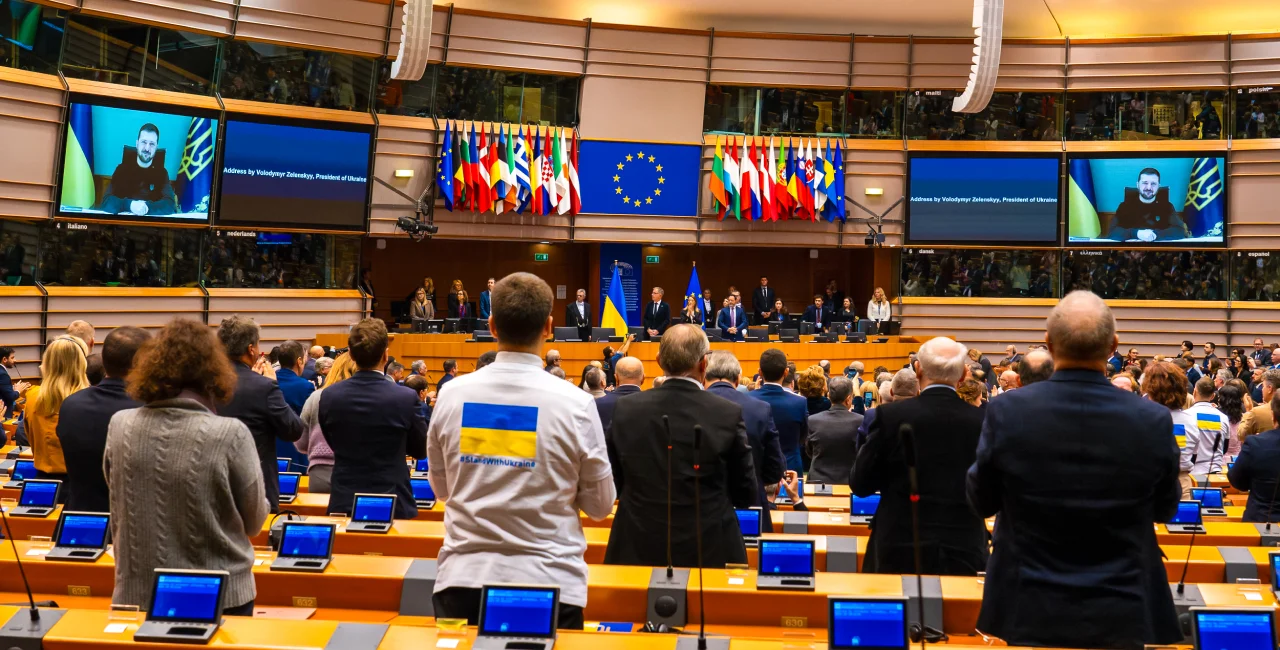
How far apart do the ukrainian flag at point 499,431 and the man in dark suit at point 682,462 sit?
100 centimetres

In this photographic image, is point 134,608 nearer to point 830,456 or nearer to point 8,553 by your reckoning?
point 8,553

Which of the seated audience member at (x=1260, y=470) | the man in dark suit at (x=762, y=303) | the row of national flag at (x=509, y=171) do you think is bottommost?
the seated audience member at (x=1260, y=470)

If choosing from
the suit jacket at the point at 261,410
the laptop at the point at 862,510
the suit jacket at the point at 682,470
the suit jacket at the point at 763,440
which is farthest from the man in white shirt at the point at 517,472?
the laptop at the point at 862,510

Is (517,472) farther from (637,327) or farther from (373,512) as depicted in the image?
(637,327)

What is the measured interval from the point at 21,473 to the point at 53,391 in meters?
1.42

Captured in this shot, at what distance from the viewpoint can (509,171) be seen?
17.2m

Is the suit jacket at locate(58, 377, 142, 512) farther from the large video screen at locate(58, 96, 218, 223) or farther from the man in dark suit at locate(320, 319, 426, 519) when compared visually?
the large video screen at locate(58, 96, 218, 223)

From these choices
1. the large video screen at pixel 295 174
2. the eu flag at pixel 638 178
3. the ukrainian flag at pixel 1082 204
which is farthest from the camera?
the ukrainian flag at pixel 1082 204

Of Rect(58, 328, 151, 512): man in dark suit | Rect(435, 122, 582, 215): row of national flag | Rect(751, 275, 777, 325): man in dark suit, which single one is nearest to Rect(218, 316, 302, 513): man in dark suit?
Rect(58, 328, 151, 512): man in dark suit

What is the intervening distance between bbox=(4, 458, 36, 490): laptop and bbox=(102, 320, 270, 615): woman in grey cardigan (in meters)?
3.02

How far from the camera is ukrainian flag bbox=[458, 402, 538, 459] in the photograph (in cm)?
266

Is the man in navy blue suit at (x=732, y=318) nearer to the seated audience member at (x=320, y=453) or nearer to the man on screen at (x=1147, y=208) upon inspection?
the man on screen at (x=1147, y=208)

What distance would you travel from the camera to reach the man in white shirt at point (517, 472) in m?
2.66

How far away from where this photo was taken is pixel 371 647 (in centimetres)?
254
